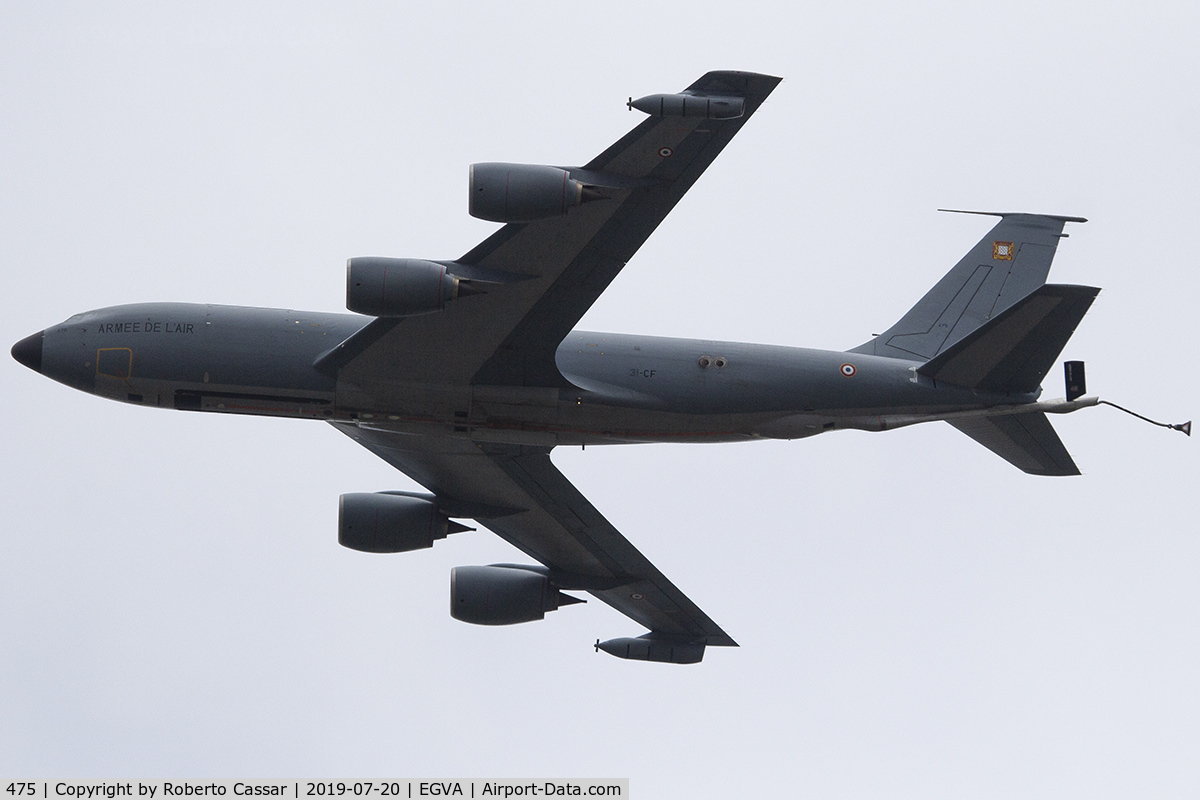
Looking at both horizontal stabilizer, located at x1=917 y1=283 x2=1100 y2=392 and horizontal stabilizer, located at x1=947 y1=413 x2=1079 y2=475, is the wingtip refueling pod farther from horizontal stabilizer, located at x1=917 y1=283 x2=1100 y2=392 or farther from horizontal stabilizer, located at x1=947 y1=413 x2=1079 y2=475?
horizontal stabilizer, located at x1=947 y1=413 x2=1079 y2=475

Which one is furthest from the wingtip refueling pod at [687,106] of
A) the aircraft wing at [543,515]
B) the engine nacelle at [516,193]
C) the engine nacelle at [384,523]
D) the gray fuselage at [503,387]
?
the engine nacelle at [384,523]

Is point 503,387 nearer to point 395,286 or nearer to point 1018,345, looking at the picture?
point 395,286

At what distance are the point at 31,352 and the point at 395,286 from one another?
9.71 metres

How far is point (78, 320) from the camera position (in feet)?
119

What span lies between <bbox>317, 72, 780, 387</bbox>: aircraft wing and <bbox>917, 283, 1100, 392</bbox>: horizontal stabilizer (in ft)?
24.2

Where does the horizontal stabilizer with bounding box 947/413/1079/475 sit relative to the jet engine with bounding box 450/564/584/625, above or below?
above

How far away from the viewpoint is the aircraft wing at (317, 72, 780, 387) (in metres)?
31.7

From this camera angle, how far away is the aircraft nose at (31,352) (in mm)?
35906

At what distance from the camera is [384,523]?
4009 centimetres

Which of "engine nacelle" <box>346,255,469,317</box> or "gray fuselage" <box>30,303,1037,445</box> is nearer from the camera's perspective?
"engine nacelle" <box>346,255,469,317</box>

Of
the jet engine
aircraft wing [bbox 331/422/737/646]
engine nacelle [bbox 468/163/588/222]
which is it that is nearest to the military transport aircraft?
engine nacelle [bbox 468/163/588/222]

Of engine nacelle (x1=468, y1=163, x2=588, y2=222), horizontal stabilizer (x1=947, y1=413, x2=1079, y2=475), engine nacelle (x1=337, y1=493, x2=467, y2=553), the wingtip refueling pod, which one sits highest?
the wingtip refueling pod

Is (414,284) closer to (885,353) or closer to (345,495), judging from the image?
(345,495)

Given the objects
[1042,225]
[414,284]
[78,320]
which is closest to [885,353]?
[1042,225]
